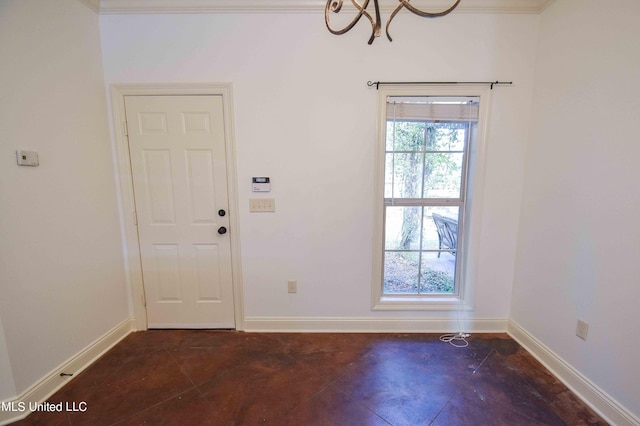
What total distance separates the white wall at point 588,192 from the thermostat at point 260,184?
2.06 metres

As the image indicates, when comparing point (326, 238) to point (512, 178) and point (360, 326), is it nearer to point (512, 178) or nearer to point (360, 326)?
point (360, 326)

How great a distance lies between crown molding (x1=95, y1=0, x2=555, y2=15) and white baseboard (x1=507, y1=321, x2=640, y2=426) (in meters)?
2.47

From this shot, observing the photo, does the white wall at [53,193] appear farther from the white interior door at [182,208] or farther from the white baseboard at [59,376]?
the white interior door at [182,208]

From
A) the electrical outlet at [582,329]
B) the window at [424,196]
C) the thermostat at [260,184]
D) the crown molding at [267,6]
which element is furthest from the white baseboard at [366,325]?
the crown molding at [267,6]

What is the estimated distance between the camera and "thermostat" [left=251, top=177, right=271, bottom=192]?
2031mm

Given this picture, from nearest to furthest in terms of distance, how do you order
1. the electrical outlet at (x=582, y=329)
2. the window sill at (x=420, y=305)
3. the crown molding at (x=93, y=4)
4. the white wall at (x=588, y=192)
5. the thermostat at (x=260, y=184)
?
1. the white wall at (x=588, y=192)
2. the electrical outlet at (x=582, y=329)
3. the crown molding at (x=93, y=4)
4. the thermostat at (x=260, y=184)
5. the window sill at (x=420, y=305)

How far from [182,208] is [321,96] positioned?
1.46 meters

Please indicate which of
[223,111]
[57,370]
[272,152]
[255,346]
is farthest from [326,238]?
[57,370]

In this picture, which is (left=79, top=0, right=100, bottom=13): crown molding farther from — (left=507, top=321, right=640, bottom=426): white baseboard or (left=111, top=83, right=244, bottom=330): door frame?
(left=507, top=321, right=640, bottom=426): white baseboard

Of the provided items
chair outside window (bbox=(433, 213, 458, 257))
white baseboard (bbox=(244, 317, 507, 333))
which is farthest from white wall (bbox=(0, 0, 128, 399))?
chair outside window (bbox=(433, 213, 458, 257))

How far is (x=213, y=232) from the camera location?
2125 millimetres

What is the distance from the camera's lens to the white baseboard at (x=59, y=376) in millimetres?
1418

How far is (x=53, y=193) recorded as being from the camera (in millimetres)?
1603

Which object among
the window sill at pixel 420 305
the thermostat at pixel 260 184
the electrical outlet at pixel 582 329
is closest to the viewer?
the electrical outlet at pixel 582 329
